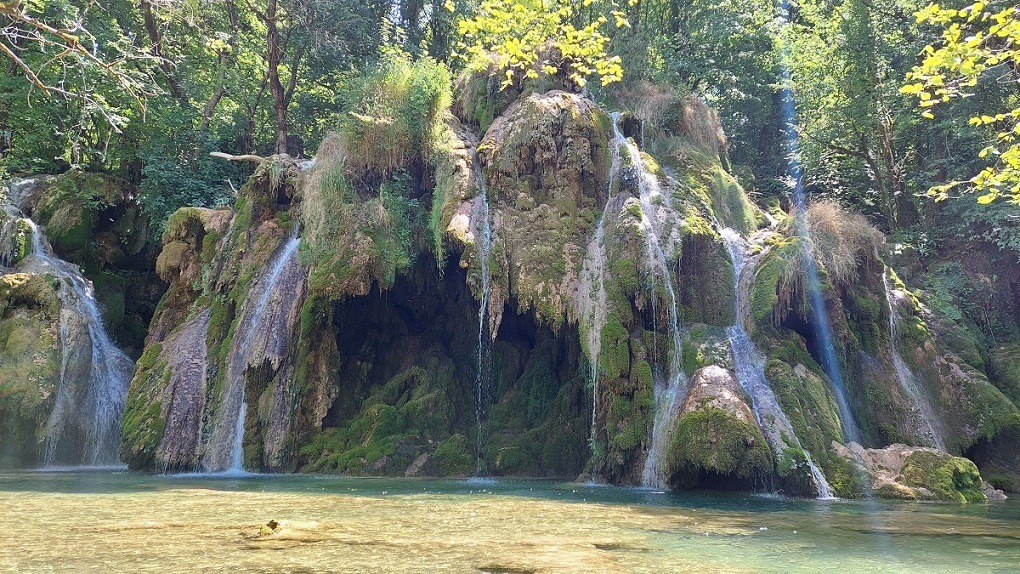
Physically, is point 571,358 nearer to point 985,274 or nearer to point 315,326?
A: point 315,326

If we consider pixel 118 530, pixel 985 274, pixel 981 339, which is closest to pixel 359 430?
pixel 118 530

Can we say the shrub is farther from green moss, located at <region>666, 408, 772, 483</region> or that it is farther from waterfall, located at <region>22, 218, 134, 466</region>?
waterfall, located at <region>22, 218, 134, 466</region>

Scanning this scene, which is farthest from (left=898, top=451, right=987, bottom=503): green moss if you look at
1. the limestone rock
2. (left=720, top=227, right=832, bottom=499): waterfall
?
(left=720, top=227, right=832, bottom=499): waterfall

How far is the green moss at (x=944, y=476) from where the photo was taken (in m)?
10.0

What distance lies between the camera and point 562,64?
17547mm

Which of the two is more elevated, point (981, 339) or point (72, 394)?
point (981, 339)

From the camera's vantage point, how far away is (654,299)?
12.8m

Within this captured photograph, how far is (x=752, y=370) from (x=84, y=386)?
50.2ft

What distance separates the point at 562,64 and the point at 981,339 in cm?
1243

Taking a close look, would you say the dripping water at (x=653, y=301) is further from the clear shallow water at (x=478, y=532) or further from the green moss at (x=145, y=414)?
the green moss at (x=145, y=414)

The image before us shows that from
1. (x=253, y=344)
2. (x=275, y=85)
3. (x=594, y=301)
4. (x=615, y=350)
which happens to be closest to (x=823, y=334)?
(x=615, y=350)

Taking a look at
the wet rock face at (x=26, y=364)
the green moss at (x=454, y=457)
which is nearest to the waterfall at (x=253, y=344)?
the green moss at (x=454, y=457)

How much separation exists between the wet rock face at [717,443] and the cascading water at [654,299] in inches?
20.6

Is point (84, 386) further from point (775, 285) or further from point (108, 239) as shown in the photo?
point (775, 285)
